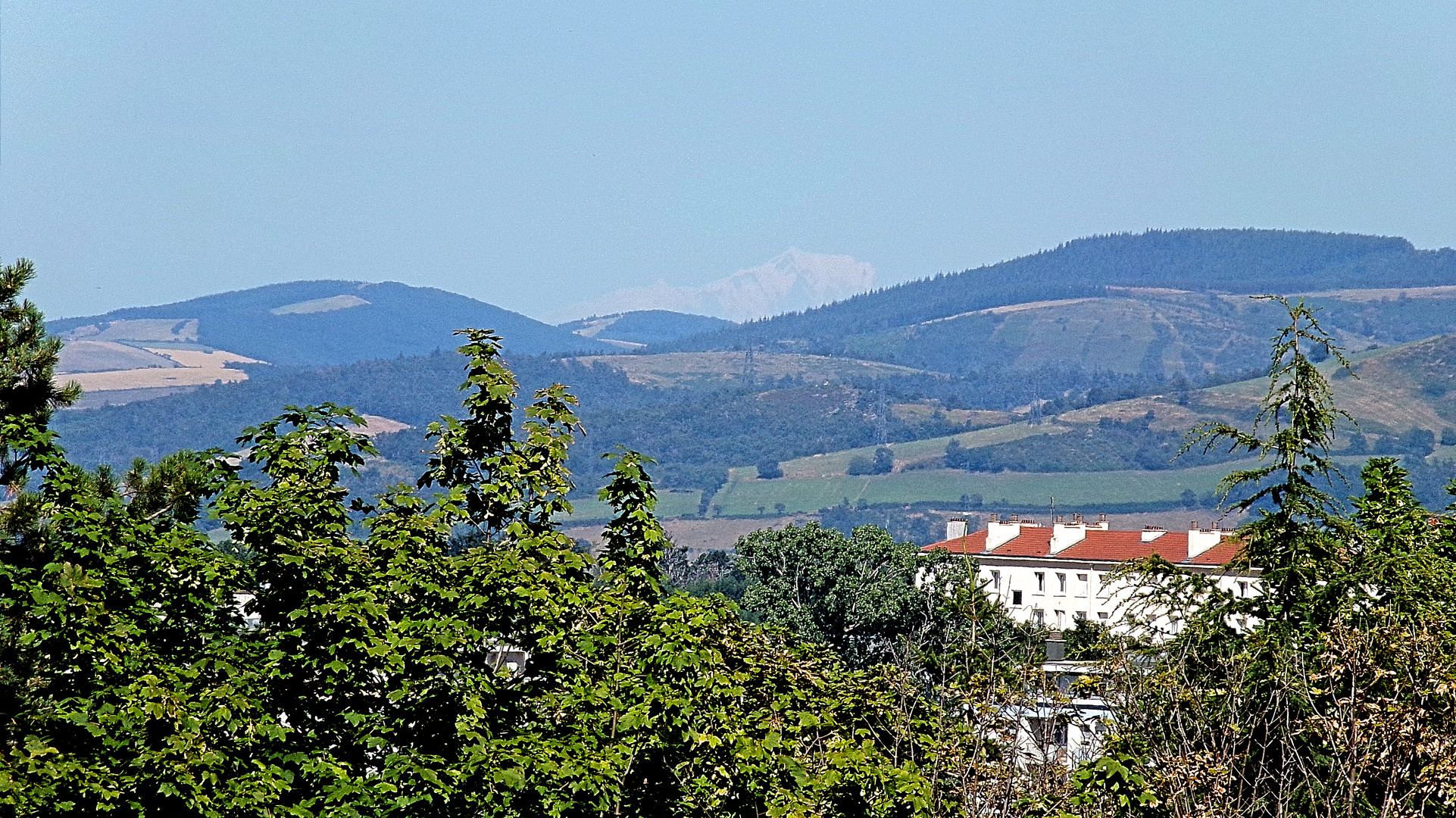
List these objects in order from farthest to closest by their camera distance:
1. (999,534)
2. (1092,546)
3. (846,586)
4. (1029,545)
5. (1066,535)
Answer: (999,534), (1029,545), (1066,535), (1092,546), (846,586)

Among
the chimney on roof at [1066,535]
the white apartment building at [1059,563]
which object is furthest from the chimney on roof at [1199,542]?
the chimney on roof at [1066,535]

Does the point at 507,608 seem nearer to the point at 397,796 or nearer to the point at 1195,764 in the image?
the point at 397,796

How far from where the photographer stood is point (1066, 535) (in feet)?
374

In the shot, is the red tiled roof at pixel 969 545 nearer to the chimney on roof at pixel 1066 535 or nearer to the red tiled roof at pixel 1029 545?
the red tiled roof at pixel 1029 545

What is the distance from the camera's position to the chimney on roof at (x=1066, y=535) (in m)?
113

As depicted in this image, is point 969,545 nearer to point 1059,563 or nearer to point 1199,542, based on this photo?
point 1059,563

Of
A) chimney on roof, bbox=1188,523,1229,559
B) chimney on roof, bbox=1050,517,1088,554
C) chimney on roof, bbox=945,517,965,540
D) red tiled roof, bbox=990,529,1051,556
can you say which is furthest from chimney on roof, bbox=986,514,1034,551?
chimney on roof, bbox=1188,523,1229,559

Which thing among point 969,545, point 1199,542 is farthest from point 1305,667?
point 969,545

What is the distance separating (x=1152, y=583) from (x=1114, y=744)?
6.00m

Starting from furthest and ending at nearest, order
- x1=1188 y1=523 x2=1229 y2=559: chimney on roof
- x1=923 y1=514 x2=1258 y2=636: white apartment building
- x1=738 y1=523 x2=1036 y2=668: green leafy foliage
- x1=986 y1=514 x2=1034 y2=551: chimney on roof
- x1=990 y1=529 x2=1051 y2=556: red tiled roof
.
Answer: x1=986 y1=514 x2=1034 y2=551: chimney on roof < x1=990 y1=529 x2=1051 y2=556: red tiled roof < x1=923 y1=514 x2=1258 y2=636: white apartment building < x1=1188 y1=523 x2=1229 y2=559: chimney on roof < x1=738 y1=523 x2=1036 y2=668: green leafy foliage

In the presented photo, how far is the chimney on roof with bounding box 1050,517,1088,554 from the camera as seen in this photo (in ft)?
370

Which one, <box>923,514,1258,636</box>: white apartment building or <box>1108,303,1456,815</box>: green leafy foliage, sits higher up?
<box>1108,303,1456,815</box>: green leafy foliage

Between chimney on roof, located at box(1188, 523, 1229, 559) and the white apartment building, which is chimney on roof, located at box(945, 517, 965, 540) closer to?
the white apartment building

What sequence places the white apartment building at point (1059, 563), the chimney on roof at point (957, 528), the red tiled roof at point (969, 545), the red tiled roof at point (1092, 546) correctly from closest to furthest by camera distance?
1. the red tiled roof at point (1092, 546)
2. the white apartment building at point (1059, 563)
3. the red tiled roof at point (969, 545)
4. the chimney on roof at point (957, 528)
